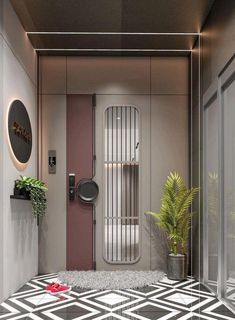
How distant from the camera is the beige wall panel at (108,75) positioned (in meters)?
4.58

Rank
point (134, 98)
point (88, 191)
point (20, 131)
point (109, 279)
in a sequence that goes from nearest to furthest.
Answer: point (20, 131) → point (109, 279) → point (88, 191) → point (134, 98)

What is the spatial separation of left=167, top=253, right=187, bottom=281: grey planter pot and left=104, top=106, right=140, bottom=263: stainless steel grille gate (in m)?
0.51

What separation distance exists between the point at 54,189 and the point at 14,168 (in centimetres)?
105

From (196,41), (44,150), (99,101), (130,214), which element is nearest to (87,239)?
(130,214)

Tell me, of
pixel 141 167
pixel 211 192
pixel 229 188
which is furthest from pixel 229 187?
pixel 141 167

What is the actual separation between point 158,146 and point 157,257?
4.34ft

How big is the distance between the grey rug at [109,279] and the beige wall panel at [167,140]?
0.79 m

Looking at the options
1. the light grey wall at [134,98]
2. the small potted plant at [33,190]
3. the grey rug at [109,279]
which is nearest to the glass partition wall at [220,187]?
the grey rug at [109,279]

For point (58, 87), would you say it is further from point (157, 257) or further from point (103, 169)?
point (157, 257)

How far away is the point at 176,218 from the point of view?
4180 millimetres

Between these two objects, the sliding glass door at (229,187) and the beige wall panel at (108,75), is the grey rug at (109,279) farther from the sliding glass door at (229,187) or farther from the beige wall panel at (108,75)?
the beige wall panel at (108,75)

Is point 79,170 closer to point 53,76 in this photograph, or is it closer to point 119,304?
point 53,76

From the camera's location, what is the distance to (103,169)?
14.8 feet

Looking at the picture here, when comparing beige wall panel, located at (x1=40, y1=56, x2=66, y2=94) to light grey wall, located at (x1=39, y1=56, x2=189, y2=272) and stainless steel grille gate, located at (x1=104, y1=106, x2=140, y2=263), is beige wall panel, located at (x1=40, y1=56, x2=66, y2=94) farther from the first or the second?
stainless steel grille gate, located at (x1=104, y1=106, x2=140, y2=263)
